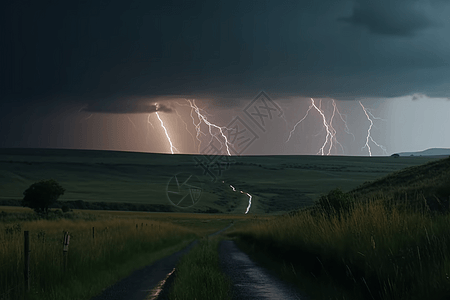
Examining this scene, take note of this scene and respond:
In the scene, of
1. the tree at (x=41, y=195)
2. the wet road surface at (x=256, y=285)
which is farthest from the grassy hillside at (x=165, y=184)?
the wet road surface at (x=256, y=285)

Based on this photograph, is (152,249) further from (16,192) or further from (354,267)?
(16,192)

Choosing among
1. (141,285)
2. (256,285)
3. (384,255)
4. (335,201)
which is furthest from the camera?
(335,201)

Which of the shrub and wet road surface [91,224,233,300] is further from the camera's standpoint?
the shrub

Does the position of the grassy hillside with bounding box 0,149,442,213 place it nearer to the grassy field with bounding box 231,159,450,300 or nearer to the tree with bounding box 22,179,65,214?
the tree with bounding box 22,179,65,214

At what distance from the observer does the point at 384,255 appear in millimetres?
9719

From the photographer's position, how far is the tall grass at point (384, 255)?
25.9ft

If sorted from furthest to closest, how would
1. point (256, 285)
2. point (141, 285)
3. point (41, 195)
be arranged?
point (41, 195) → point (141, 285) → point (256, 285)

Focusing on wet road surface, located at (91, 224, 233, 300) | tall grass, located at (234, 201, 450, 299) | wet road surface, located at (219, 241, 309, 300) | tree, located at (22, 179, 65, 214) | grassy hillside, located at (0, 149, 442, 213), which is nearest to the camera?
tall grass, located at (234, 201, 450, 299)

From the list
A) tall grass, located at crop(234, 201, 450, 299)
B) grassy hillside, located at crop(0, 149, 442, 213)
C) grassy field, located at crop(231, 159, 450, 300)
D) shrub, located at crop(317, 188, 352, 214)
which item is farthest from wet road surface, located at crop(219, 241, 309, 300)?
grassy hillside, located at crop(0, 149, 442, 213)

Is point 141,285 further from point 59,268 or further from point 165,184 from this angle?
point 165,184

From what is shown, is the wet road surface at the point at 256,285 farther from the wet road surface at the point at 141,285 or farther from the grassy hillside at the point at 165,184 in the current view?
the grassy hillside at the point at 165,184

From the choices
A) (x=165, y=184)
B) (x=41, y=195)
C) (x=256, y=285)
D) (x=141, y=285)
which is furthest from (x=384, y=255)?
(x=165, y=184)

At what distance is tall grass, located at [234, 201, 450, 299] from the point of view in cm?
790

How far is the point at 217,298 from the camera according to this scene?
11.6 metres
